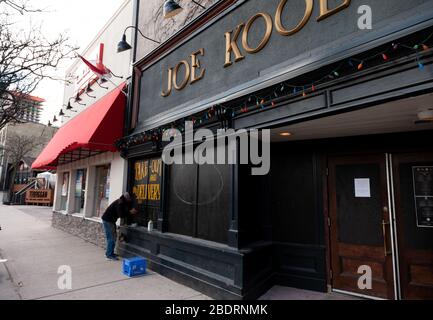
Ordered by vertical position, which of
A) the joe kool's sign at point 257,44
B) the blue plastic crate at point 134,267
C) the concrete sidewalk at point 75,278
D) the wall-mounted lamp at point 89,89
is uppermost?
the wall-mounted lamp at point 89,89

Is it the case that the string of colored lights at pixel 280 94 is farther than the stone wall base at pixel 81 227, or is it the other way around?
the stone wall base at pixel 81 227

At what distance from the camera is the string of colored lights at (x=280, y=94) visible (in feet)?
9.09

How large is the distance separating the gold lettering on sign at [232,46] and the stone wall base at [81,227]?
6.57m

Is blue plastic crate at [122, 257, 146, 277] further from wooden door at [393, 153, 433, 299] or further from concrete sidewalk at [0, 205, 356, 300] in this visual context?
wooden door at [393, 153, 433, 299]

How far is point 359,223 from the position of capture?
15.0 ft

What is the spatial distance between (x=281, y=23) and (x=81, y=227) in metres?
9.71

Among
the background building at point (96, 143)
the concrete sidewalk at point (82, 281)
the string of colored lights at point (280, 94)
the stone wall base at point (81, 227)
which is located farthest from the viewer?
the stone wall base at point (81, 227)

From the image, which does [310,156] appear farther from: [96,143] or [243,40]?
[96,143]

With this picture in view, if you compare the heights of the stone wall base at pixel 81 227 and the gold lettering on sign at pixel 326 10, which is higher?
the gold lettering on sign at pixel 326 10

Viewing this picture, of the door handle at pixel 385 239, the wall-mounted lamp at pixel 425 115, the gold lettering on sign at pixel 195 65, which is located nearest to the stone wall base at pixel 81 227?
the gold lettering on sign at pixel 195 65

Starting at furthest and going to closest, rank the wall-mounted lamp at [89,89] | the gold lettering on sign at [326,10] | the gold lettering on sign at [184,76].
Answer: the wall-mounted lamp at [89,89]
the gold lettering on sign at [184,76]
the gold lettering on sign at [326,10]

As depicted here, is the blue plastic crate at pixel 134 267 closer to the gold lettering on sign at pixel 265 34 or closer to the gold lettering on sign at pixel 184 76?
the gold lettering on sign at pixel 184 76

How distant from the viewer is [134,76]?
8.47 meters
